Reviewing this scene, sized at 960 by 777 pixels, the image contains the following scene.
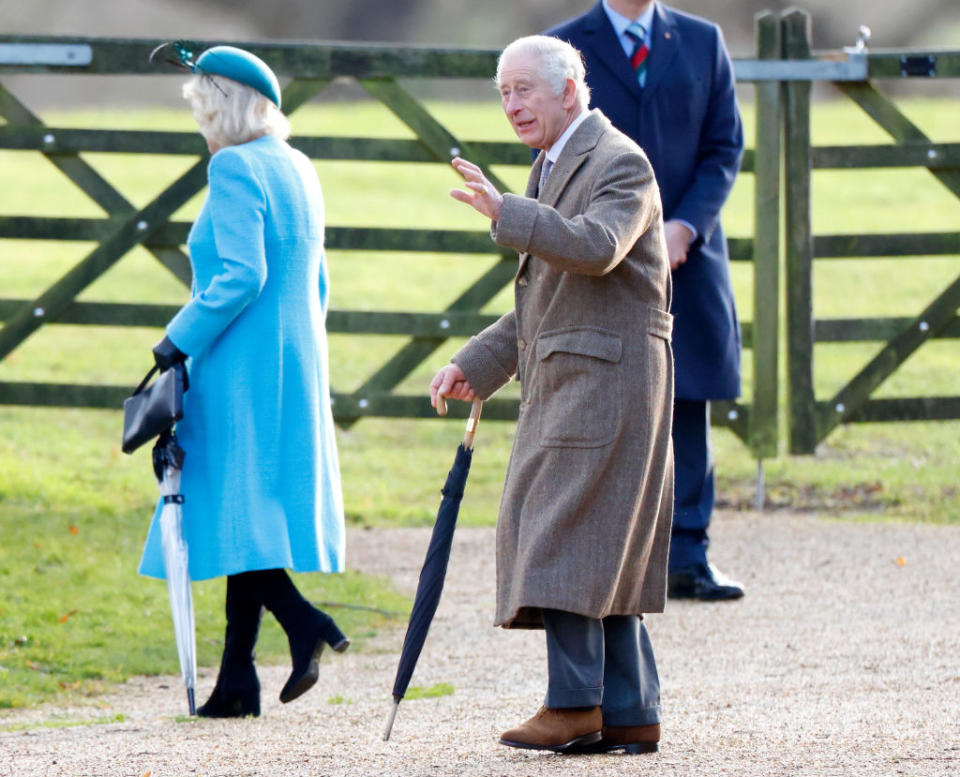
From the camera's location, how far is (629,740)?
156 inches

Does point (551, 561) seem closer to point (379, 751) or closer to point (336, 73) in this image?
point (379, 751)

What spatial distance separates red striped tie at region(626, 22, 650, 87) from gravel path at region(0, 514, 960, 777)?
1971 millimetres

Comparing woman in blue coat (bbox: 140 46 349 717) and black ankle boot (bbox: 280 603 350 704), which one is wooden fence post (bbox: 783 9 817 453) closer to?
woman in blue coat (bbox: 140 46 349 717)

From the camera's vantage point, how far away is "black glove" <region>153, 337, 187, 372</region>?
15.5 ft

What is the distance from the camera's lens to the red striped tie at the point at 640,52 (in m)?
6.03

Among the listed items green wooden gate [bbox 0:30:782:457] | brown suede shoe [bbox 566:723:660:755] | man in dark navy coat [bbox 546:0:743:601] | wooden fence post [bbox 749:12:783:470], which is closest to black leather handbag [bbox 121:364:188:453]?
brown suede shoe [bbox 566:723:660:755]

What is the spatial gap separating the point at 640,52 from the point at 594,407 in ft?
8.42

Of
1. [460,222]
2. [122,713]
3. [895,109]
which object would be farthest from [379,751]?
[460,222]

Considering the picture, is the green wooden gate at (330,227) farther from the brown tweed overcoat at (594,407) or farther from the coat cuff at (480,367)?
the brown tweed overcoat at (594,407)

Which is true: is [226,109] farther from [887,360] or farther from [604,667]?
[887,360]

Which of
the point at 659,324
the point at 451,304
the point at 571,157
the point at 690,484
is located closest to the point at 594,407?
the point at 659,324

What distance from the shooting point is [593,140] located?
3.90 meters

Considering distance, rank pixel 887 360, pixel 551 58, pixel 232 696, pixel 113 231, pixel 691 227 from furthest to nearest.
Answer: pixel 887 360, pixel 113 231, pixel 691 227, pixel 232 696, pixel 551 58

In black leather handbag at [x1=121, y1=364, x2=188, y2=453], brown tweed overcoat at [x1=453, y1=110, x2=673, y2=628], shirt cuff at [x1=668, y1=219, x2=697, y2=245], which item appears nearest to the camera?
brown tweed overcoat at [x1=453, y1=110, x2=673, y2=628]
